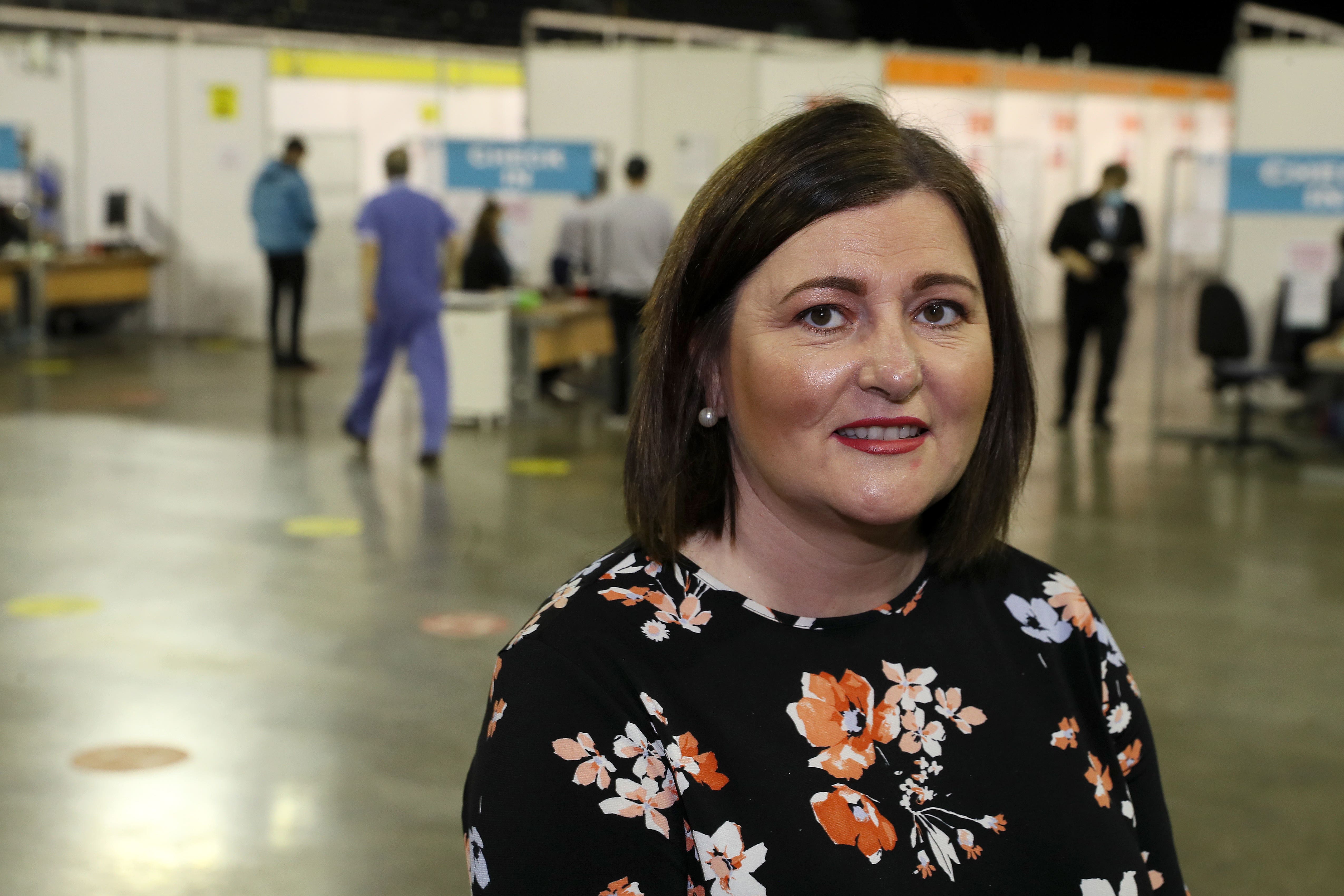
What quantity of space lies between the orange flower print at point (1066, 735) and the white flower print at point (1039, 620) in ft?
0.28

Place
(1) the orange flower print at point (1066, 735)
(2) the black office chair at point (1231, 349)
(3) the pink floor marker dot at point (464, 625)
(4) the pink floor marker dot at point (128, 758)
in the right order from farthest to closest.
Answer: (2) the black office chair at point (1231, 349), (3) the pink floor marker dot at point (464, 625), (4) the pink floor marker dot at point (128, 758), (1) the orange flower print at point (1066, 735)

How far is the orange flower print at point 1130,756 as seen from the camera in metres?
1.45

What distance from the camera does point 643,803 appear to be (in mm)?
1165

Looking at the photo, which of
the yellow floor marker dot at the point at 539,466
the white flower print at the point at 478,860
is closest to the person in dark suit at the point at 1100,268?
the yellow floor marker dot at the point at 539,466

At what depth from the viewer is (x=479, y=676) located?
4332mm

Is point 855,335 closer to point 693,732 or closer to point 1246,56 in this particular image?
point 693,732

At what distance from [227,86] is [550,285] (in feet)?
14.5

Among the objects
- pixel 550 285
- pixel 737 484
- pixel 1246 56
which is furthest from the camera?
pixel 550 285

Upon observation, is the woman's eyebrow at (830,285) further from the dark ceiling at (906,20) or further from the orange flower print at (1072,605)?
the dark ceiling at (906,20)

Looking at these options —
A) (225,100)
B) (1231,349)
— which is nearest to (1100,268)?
(1231,349)

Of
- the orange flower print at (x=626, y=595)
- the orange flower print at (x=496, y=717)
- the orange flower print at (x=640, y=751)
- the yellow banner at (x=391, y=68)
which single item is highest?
the yellow banner at (x=391, y=68)

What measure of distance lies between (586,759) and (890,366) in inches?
16.6

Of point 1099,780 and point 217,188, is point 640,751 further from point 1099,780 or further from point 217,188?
point 217,188

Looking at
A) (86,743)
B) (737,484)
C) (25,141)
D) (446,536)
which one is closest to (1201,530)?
(446,536)
